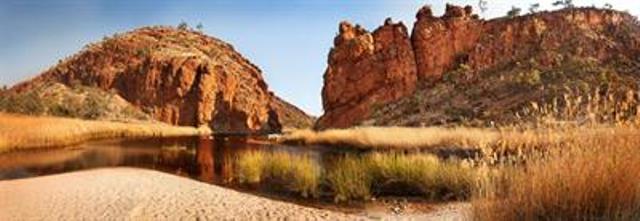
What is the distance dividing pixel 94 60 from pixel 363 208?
360ft

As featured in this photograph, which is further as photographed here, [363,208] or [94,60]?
[94,60]

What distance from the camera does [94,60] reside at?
113m

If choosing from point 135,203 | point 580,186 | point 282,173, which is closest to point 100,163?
point 282,173

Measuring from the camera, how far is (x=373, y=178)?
14711mm

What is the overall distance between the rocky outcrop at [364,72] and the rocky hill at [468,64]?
0.46 feet

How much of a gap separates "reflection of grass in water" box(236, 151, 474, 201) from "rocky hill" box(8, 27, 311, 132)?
91.4m

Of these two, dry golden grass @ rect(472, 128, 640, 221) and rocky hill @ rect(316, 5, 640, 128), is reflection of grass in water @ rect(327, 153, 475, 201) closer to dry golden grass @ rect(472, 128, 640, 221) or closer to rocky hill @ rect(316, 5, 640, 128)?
dry golden grass @ rect(472, 128, 640, 221)

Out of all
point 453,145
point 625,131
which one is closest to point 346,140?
point 453,145

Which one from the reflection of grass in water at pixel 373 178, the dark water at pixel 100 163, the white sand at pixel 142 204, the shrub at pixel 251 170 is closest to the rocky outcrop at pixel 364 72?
the dark water at pixel 100 163

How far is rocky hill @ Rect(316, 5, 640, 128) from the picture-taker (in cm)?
5875

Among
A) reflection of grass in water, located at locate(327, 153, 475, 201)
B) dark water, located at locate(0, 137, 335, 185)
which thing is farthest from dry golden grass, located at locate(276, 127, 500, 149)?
reflection of grass in water, located at locate(327, 153, 475, 201)

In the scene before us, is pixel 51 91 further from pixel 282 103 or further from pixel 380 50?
pixel 282 103

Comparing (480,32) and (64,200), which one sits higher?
(480,32)

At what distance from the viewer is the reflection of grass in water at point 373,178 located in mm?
13266
